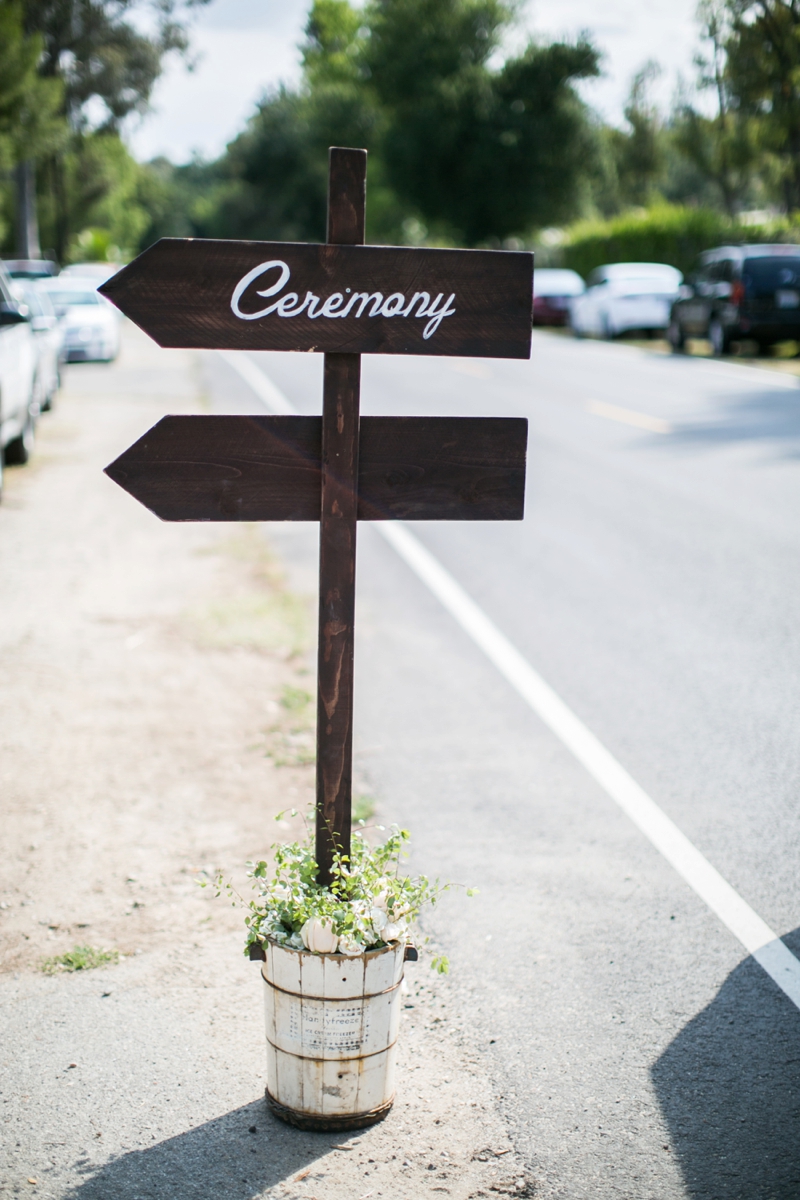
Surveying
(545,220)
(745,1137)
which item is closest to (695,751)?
(745,1137)

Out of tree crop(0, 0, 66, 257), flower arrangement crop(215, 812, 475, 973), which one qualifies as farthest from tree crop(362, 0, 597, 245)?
flower arrangement crop(215, 812, 475, 973)

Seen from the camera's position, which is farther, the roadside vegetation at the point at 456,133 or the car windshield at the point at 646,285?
the roadside vegetation at the point at 456,133

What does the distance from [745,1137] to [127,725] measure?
3511 mm

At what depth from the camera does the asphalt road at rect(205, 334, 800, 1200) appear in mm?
3104

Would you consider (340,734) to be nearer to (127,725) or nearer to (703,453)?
(127,725)

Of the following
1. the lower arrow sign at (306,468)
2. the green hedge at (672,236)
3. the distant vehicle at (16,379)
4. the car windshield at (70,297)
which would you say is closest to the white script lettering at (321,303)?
the lower arrow sign at (306,468)

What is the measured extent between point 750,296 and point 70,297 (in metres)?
13.0

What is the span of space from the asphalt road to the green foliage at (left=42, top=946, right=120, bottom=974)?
108 centimetres

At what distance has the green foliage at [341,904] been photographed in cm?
288

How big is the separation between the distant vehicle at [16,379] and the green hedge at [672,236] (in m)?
23.0

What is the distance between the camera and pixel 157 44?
46250mm

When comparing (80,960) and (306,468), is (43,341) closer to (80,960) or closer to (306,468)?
(80,960)

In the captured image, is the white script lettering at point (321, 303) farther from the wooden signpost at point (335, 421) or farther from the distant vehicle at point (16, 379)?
the distant vehicle at point (16, 379)

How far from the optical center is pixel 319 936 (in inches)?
113
